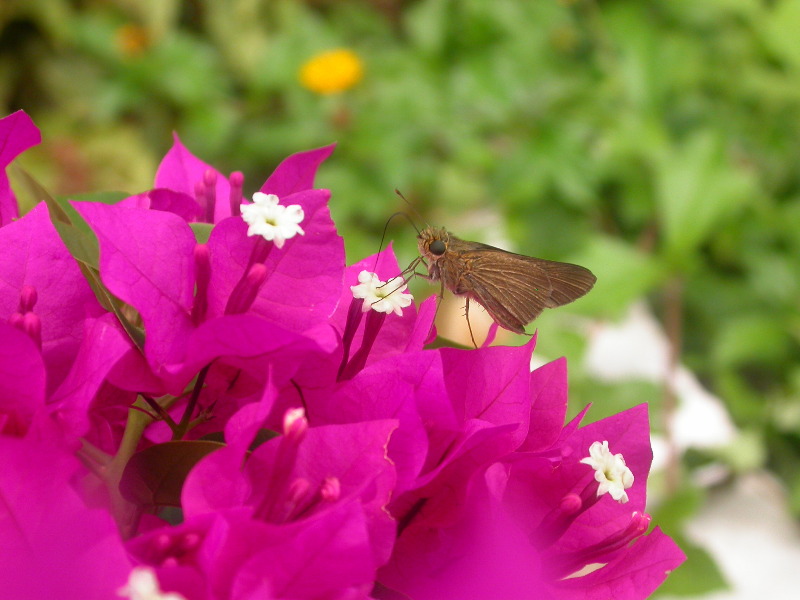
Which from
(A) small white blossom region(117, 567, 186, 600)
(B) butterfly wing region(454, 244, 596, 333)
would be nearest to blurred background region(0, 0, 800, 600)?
(B) butterfly wing region(454, 244, 596, 333)

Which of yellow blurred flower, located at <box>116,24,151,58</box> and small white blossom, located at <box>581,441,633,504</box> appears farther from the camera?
yellow blurred flower, located at <box>116,24,151,58</box>

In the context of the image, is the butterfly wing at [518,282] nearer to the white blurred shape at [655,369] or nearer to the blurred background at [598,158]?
the blurred background at [598,158]

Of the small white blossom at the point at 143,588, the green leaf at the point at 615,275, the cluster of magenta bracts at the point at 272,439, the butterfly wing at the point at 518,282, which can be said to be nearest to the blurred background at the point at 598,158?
the green leaf at the point at 615,275

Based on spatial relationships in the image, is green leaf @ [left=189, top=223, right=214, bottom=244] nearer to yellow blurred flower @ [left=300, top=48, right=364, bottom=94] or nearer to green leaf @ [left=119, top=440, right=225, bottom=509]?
green leaf @ [left=119, top=440, right=225, bottom=509]

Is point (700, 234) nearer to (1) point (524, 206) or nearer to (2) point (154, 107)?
(1) point (524, 206)

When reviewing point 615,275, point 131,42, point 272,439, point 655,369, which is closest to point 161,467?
point 272,439

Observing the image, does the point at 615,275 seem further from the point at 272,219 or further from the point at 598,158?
the point at 272,219
